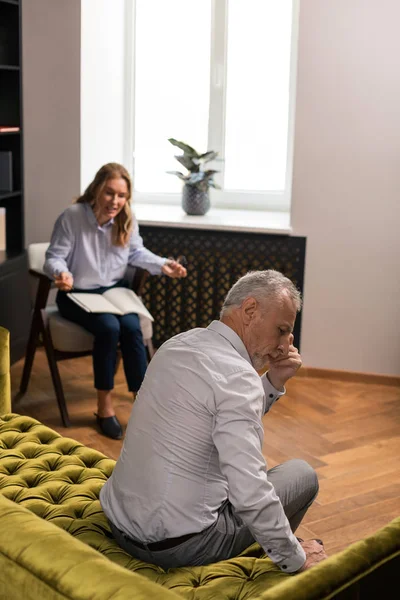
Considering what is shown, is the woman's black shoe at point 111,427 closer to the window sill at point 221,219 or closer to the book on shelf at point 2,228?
the book on shelf at point 2,228

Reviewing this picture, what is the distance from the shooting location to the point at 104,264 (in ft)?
14.8

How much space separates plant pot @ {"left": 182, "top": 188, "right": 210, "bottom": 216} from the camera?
18.0 feet

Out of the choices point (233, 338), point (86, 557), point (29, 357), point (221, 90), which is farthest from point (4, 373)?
point (221, 90)

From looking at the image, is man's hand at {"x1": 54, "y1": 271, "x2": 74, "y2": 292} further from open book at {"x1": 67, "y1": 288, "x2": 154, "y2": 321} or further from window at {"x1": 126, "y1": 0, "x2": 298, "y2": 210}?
window at {"x1": 126, "y1": 0, "x2": 298, "y2": 210}

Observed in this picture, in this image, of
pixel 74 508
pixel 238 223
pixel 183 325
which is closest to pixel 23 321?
pixel 183 325

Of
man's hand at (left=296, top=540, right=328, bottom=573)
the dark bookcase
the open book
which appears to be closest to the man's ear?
man's hand at (left=296, top=540, right=328, bottom=573)

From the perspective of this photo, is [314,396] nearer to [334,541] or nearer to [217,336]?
[334,541]

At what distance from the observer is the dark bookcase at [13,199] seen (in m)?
4.84

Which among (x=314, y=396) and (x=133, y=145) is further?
(x=133, y=145)

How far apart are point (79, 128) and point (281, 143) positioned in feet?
4.43

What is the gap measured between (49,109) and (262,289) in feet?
11.7

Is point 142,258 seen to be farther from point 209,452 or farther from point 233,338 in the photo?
point 209,452

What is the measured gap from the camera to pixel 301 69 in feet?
16.0

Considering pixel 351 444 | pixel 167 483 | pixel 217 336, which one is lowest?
pixel 351 444
